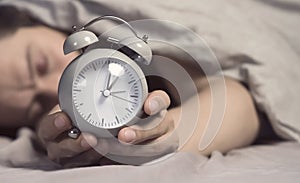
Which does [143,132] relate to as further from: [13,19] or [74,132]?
[13,19]

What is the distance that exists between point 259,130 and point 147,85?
28 centimetres

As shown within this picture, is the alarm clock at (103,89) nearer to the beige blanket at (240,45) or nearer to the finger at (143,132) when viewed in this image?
the finger at (143,132)

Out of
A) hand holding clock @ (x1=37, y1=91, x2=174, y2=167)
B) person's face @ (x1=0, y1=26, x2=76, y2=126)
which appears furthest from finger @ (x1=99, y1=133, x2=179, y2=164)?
person's face @ (x1=0, y1=26, x2=76, y2=126)

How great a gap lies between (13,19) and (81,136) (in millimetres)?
375

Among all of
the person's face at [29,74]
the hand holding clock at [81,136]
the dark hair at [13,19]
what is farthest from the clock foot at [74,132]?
the dark hair at [13,19]

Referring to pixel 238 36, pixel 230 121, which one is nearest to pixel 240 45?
pixel 238 36

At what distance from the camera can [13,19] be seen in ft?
3.18

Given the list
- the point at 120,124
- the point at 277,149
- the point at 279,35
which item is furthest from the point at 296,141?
the point at 120,124

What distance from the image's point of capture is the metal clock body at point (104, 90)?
0.66 meters

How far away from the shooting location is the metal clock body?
2.17 feet

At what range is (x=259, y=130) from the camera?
2.91 feet

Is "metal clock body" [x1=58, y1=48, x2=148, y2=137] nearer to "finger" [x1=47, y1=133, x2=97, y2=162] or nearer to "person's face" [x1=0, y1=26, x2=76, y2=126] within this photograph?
"finger" [x1=47, y1=133, x2=97, y2=162]

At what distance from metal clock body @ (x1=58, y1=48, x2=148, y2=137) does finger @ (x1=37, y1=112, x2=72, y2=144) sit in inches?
0.7

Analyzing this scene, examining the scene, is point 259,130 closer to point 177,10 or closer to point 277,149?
point 277,149
